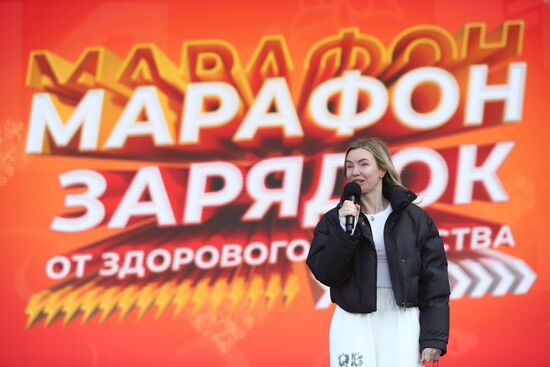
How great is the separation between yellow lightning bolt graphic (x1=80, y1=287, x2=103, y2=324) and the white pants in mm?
2483

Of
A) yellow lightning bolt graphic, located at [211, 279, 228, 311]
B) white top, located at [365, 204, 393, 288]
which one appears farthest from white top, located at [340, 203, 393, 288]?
yellow lightning bolt graphic, located at [211, 279, 228, 311]

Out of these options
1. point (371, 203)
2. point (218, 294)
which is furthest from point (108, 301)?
point (371, 203)

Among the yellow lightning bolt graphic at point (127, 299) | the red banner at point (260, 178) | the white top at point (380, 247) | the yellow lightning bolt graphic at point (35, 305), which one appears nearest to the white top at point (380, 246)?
the white top at point (380, 247)

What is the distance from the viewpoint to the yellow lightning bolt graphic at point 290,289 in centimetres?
452

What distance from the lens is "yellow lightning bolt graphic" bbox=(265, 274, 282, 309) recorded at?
14.8 feet

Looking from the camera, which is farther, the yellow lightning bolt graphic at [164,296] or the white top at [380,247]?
the yellow lightning bolt graphic at [164,296]

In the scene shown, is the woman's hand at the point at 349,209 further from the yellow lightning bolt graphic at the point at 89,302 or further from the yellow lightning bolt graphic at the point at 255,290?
the yellow lightning bolt graphic at the point at 89,302

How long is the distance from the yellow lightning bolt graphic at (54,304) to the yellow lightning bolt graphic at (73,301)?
1.1 inches

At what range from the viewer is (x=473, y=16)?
455 centimetres

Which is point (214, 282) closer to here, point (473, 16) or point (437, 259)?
point (473, 16)

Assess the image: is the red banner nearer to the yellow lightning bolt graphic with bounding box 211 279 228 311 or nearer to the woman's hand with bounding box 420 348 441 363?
the yellow lightning bolt graphic with bounding box 211 279 228 311

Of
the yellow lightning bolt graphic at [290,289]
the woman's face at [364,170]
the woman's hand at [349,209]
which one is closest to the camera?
the woman's hand at [349,209]

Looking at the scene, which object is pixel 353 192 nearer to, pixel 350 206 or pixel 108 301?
pixel 350 206

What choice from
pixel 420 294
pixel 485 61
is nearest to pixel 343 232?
pixel 420 294
